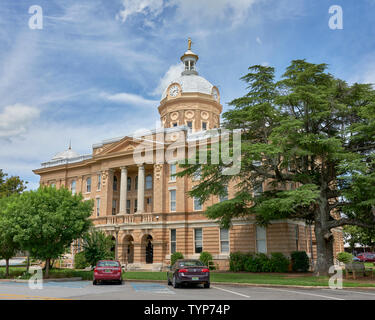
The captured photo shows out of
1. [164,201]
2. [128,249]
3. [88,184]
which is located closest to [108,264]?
[164,201]

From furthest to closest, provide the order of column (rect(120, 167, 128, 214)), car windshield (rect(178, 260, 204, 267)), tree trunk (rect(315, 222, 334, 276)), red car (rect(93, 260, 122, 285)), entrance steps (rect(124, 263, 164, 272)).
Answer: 1. column (rect(120, 167, 128, 214))
2. entrance steps (rect(124, 263, 164, 272))
3. tree trunk (rect(315, 222, 334, 276))
4. red car (rect(93, 260, 122, 285))
5. car windshield (rect(178, 260, 204, 267))

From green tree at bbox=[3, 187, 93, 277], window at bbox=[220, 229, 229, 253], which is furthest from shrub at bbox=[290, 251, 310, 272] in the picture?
green tree at bbox=[3, 187, 93, 277]

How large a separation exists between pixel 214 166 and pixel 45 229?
1246cm

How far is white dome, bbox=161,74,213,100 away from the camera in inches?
2079

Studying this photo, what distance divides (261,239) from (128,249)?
57.5 ft

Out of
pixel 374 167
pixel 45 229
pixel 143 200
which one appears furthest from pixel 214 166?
pixel 143 200

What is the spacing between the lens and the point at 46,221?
26.4 metres

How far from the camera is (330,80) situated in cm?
2686

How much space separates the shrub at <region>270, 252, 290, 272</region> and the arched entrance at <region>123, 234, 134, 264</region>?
1653cm

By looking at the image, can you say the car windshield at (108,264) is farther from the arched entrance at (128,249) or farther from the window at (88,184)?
the window at (88,184)

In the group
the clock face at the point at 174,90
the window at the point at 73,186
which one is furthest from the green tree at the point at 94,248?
the clock face at the point at 174,90

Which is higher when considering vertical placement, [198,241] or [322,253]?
[198,241]

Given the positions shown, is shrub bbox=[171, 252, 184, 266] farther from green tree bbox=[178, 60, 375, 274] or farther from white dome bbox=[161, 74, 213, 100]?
white dome bbox=[161, 74, 213, 100]

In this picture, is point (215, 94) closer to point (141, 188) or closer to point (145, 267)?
point (141, 188)
